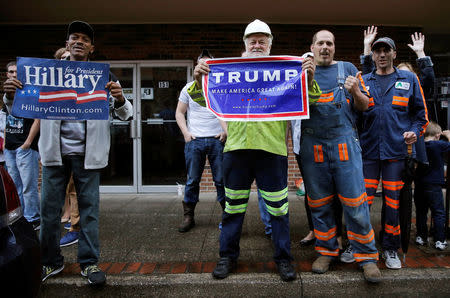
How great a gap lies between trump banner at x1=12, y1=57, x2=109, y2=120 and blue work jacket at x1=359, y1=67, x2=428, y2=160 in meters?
2.40

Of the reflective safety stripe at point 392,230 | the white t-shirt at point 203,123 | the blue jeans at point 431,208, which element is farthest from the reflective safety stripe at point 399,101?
the white t-shirt at point 203,123

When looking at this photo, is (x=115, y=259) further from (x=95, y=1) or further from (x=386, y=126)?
(x=95, y=1)

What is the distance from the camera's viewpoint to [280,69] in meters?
2.76

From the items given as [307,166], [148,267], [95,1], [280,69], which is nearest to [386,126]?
[307,166]

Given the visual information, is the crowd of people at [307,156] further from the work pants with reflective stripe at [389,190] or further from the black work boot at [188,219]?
the black work boot at [188,219]

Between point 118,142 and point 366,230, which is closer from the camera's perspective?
point 366,230

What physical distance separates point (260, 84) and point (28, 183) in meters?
3.36

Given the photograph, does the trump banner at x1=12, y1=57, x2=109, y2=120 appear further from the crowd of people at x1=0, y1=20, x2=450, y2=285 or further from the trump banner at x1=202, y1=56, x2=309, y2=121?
the trump banner at x1=202, y1=56, x2=309, y2=121

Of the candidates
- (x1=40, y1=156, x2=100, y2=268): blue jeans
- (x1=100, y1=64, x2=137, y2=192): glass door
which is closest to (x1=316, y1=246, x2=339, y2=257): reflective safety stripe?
(x1=40, y1=156, x2=100, y2=268): blue jeans

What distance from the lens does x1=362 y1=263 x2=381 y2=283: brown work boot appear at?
271cm

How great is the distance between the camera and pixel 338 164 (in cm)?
286

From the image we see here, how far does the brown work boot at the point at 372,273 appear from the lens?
2.71 metres

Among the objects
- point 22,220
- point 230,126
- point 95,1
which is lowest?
point 22,220

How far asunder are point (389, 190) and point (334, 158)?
29.5 inches
